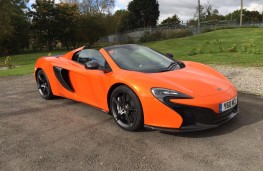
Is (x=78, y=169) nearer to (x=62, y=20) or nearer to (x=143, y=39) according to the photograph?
(x=143, y=39)

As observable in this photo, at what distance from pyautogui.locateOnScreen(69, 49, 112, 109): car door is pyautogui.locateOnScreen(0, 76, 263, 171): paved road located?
1.07ft

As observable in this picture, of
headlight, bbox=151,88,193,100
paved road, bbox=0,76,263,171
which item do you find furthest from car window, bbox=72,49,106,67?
headlight, bbox=151,88,193,100

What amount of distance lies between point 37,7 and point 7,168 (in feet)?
145

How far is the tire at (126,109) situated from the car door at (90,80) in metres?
0.25

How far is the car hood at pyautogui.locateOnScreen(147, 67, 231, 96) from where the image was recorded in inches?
162

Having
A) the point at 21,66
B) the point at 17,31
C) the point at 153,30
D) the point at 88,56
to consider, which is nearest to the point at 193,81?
the point at 88,56

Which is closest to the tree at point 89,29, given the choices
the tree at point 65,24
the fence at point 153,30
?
the tree at point 65,24

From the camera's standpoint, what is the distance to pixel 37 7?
4409 cm

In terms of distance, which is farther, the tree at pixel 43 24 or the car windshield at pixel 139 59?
the tree at pixel 43 24

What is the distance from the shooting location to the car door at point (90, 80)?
4.84m

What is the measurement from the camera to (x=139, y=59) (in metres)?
5.05

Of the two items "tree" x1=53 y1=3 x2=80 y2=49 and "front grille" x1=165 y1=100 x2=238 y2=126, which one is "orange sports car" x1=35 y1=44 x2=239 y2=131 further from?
"tree" x1=53 y1=3 x2=80 y2=49

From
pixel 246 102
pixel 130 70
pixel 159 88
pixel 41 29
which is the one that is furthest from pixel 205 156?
pixel 41 29

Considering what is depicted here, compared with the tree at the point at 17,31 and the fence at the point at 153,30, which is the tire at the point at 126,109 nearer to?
the tree at the point at 17,31
